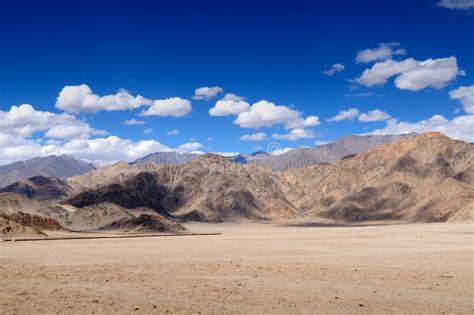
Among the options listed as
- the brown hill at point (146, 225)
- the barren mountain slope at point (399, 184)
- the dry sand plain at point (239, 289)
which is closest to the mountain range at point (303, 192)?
the barren mountain slope at point (399, 184)

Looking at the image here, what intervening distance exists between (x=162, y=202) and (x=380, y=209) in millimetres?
61776

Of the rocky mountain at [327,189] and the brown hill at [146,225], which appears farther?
the rocky mountain at [327,189]

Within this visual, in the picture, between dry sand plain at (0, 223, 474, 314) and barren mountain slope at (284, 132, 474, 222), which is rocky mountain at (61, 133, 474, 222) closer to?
barren mountain slope at (284, 132, 474, 222)

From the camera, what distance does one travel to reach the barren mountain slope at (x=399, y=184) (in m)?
124

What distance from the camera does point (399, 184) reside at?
470 ft

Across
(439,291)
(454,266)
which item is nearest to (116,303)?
(439,291)

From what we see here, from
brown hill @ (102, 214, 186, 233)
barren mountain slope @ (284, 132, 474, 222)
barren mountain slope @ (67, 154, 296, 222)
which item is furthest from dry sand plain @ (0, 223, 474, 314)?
barren mountain slope @ (67, 154, 296, 222)


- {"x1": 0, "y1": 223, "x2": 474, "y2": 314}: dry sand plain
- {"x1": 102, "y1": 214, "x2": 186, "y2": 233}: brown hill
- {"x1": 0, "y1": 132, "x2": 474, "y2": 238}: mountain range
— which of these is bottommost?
{"x1": 0, "y1": 223, "x2": 474, "y2": 314}: dry sand plain

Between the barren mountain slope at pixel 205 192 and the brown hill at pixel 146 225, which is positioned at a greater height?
the barren mountain slope at pixel 205 192

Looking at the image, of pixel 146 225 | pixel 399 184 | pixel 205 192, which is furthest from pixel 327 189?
pixel 146 225

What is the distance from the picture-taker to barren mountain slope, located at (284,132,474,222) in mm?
124312

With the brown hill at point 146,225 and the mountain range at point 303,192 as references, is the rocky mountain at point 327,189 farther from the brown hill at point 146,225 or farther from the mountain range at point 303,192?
the brown hill at point 146,225

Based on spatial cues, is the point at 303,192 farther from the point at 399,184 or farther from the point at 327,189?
the point at 399,184

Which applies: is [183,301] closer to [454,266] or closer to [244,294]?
[244,294]
